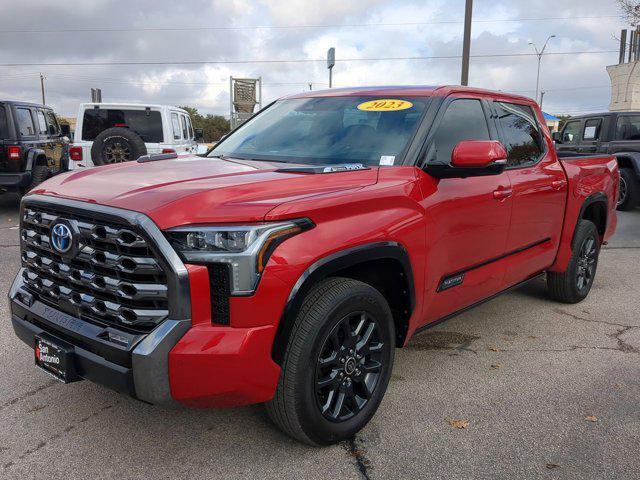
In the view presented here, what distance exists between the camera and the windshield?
337 cm

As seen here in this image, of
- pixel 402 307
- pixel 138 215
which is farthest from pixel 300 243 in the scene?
pixel 402 307

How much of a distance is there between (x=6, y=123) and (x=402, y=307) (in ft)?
29.0

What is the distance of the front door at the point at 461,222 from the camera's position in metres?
3.21

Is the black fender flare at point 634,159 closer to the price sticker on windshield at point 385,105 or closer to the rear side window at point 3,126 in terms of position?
the price sticker on windshield at point 385,105

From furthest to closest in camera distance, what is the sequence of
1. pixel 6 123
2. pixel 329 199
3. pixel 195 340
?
pixel 6 123 < pixel 329 199 < pixel 195 340

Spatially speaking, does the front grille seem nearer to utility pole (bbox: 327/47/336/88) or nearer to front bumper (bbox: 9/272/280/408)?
front bumper (bbox: 9/272/280/408)

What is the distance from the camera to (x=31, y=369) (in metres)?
3.68

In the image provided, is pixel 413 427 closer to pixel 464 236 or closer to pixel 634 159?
pixel 464 236

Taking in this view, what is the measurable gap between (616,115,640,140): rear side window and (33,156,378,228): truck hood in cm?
994

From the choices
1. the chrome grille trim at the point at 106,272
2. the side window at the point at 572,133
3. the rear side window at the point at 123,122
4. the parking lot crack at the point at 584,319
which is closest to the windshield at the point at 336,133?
the chrome grille trim at the point at 106,272

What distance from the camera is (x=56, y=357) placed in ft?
8.37

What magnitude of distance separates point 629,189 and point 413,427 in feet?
32.1

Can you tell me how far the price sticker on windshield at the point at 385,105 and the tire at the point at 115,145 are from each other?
21.1 ft

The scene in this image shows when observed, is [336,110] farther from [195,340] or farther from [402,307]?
[195,340]
